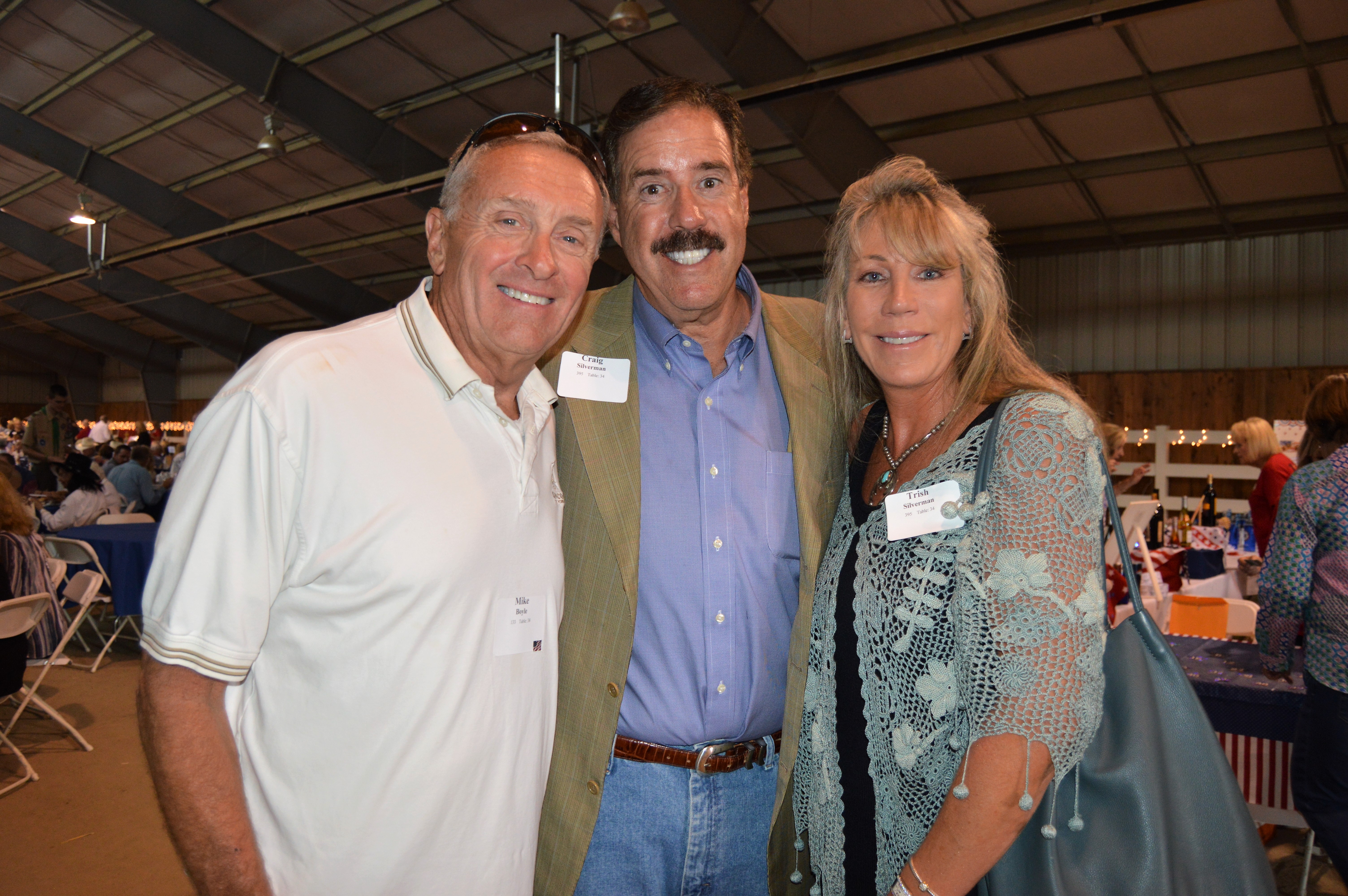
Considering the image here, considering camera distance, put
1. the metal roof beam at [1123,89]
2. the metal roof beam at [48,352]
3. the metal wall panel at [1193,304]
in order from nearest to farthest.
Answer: the metal roof beam at [1123,89] → the metal wall panel at [1193,304] → the metal roof beam at [48,352]

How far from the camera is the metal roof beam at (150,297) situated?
19250 mm

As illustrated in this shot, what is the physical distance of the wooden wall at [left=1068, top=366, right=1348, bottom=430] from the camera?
1106 centimetres

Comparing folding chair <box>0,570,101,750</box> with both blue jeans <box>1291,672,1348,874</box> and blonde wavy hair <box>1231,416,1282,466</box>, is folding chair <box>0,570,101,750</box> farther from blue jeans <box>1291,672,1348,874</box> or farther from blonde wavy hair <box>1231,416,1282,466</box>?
blonde wavy hair <box>1231,416,1282,466</box>

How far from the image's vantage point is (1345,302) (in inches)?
433

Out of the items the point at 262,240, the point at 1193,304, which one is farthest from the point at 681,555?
the point at 262,240

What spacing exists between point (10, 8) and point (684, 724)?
1273 centimetres

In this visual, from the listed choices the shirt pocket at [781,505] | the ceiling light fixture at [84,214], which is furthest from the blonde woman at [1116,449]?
the ceiling light fixture at [84,214]

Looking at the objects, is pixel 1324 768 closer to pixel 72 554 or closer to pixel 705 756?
pixel 705 756

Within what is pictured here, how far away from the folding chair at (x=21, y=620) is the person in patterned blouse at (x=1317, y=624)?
5.45m

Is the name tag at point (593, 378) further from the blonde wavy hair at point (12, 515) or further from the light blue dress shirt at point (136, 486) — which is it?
the light blue dress shirt at point (136, 486)

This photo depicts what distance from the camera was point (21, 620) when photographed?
418 centimetres

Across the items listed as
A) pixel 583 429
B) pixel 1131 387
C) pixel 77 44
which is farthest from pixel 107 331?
pixel 583 429

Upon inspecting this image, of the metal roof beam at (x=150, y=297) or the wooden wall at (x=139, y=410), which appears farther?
the wooden wall at (x=139, y=410)

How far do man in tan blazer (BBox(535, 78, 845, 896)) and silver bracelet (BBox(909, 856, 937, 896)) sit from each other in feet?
1.30
